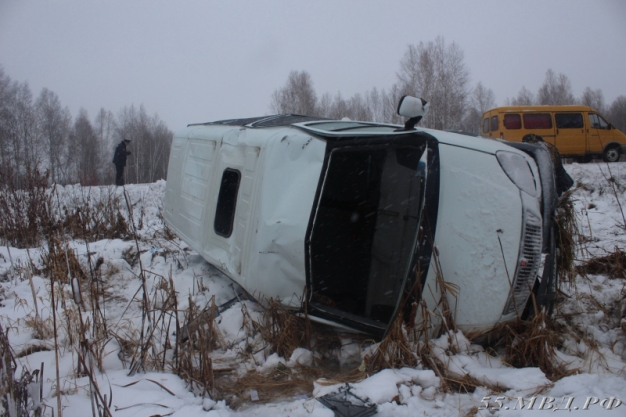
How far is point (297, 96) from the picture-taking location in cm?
4069

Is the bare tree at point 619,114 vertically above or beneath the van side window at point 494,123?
above

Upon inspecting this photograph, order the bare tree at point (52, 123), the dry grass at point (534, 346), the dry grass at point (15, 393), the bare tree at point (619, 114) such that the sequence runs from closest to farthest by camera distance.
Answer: the dry grass at point (15, 393)
the dry grass at point (534, 346)
the bare tree at point (52, 123)
the bare tree at point (619, 114)

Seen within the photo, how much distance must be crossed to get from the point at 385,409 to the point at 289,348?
101cm

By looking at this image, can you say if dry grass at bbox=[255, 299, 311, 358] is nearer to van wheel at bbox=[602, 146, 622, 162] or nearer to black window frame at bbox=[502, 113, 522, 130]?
black window frame at bbox=[502, 113, 522, 130]

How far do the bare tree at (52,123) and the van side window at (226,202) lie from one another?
3788 cm

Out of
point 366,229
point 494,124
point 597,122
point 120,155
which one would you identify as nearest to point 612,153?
point 597,122

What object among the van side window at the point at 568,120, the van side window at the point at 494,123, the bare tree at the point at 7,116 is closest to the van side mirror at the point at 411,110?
the van side window at the point at 494,123

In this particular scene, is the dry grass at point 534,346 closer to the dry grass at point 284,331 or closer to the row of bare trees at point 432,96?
the dry grass at point 284,331

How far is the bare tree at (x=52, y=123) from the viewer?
125ft

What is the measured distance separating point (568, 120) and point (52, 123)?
Answer: 140 ft

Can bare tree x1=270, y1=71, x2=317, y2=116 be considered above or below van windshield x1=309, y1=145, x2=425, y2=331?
above

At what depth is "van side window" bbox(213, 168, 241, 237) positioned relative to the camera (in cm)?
397

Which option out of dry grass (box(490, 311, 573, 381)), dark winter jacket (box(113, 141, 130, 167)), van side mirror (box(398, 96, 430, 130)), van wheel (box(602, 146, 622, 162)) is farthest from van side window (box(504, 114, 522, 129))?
dry grass (box(490, 311, 573, 381))

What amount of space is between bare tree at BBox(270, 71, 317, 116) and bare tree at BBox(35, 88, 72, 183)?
66.2 ft
